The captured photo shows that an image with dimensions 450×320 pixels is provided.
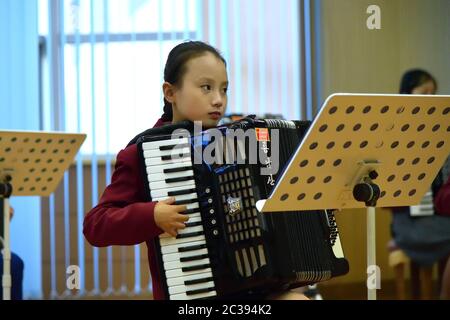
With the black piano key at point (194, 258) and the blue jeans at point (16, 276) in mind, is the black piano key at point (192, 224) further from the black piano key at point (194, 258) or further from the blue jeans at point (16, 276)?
the blue jeans at point (16, 276)

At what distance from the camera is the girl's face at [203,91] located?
1.77 m

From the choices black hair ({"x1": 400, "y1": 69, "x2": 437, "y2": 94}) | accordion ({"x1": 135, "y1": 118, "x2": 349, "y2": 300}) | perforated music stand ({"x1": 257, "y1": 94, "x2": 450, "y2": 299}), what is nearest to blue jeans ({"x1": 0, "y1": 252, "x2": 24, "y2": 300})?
accordion ({"x1": 135, "y1": 118, "x2": 349, "y2": 300})

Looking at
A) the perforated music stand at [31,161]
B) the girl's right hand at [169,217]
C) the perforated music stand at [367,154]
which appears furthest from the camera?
the perforated music stand at [31,161]

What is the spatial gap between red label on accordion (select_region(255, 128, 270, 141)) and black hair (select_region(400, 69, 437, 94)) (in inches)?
85.6

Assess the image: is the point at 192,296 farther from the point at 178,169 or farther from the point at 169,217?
the point at 178,169

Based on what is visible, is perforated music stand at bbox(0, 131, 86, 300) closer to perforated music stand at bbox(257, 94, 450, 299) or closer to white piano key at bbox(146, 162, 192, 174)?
white piano key at bbox(146, 162, 192, 174)

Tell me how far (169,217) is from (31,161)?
3.58 ft

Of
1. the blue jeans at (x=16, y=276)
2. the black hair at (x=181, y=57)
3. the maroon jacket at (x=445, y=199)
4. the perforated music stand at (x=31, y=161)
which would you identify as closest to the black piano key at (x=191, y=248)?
the black hair at (x=181, y=57)

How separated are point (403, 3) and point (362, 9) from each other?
24cm

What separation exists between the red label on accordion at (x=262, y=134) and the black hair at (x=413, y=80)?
218 cm

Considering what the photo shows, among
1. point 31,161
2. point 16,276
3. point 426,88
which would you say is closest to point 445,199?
point 426,88

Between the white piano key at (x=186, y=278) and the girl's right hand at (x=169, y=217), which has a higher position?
the girl's right hand at (x=169, y=217)

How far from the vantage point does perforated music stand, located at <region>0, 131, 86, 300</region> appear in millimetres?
2443
